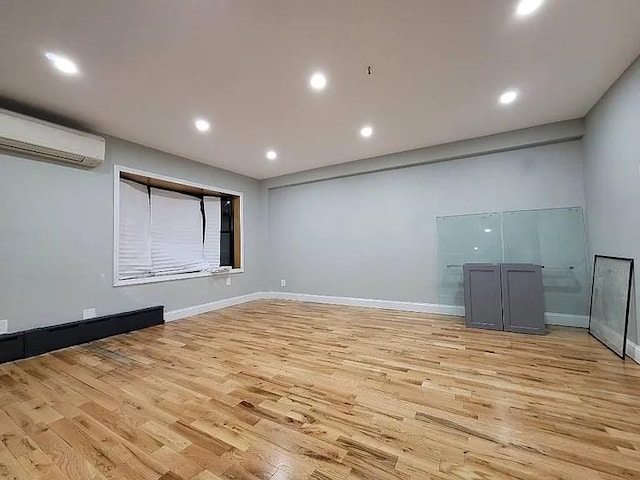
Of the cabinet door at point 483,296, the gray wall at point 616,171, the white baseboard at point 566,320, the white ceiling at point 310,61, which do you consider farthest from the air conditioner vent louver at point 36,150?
the white baseboard at point 566,320

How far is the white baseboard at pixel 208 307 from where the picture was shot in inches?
169

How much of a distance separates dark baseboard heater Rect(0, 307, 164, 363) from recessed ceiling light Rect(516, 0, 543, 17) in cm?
498

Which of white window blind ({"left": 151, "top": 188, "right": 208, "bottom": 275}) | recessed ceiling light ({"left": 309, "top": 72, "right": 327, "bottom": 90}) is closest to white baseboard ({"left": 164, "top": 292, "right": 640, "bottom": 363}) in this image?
white window blind ({"left": 151, "top": 188, "right": 208, "bottom": 275})

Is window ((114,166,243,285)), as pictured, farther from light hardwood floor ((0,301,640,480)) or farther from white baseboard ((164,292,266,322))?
light hardwood floor ((0,301,640,480))

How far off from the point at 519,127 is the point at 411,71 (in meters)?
2.24

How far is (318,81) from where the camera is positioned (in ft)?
8.35

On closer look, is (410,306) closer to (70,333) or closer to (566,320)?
(566,320)

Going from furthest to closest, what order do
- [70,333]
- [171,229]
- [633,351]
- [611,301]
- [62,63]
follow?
[171,229] < [70,333] < [611,301] < [633,351] < [62,63]

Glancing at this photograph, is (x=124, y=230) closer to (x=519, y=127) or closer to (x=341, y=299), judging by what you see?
(x=341, y=299)

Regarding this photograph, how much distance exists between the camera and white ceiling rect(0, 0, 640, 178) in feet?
5.84

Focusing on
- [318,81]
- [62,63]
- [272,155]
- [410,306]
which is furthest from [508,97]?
[62,63]

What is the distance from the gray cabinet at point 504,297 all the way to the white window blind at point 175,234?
14.4 feet

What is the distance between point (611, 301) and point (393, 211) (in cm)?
283

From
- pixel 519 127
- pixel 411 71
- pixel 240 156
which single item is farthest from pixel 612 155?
pixel 240 156
